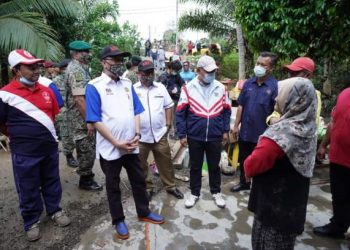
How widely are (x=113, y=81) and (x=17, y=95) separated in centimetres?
95

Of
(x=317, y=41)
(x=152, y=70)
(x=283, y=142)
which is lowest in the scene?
(x=283, y=142)

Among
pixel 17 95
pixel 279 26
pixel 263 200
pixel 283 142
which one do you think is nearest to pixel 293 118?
pixel 283 142

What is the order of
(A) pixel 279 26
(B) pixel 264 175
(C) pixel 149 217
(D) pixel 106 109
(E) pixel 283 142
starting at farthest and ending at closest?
(A) pixel 279 26 < (C) pixel 149 217 < (D) pixel 106 109 < (B) pixel 264 175 < (E) pixel 283 142

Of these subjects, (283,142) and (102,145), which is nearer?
(283,142)

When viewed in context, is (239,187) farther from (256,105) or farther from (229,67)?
(229,67)

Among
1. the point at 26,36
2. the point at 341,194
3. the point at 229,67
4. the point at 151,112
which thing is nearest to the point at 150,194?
the point at 151,112

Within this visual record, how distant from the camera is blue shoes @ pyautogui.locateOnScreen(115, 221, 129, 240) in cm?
326

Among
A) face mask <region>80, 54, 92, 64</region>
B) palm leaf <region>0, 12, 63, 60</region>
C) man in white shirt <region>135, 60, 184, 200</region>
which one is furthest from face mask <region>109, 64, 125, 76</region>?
palm leaf <region>0, 12, 63, 60</region>

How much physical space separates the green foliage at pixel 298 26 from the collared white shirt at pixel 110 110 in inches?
115

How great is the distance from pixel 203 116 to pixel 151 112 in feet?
2.11

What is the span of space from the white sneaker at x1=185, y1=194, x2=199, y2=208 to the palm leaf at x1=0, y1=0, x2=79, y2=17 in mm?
4960

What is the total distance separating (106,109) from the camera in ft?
10.2

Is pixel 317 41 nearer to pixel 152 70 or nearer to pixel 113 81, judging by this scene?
pixel 152 70

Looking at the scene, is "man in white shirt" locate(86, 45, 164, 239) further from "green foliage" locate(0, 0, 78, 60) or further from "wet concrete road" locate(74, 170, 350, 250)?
"green foliage" locate(0, 0, 78, 60)
